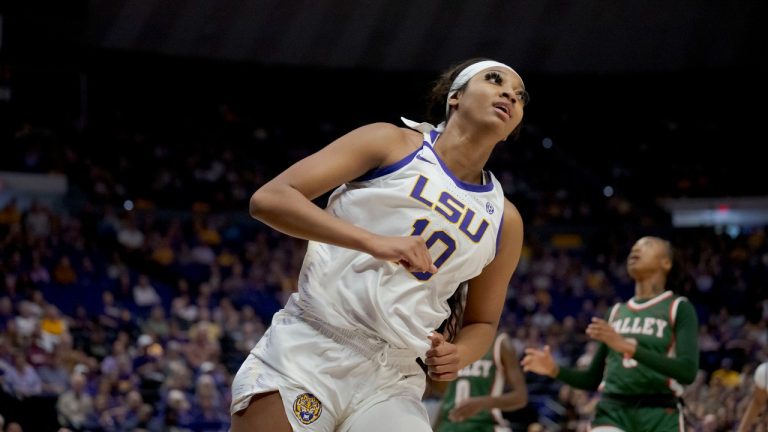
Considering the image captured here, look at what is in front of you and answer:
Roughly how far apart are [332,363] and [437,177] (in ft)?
2.33

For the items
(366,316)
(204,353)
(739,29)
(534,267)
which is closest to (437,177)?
(366,316)

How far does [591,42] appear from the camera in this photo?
2255 cm

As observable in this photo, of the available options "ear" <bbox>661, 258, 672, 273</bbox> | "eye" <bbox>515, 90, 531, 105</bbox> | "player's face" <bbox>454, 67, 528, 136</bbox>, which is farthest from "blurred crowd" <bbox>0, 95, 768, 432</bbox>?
"player's face" <bbox>454, 67, 528, 136</bbox>

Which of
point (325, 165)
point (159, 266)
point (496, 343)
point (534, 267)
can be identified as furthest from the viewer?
point (534, 267)

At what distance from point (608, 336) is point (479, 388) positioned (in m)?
1.86

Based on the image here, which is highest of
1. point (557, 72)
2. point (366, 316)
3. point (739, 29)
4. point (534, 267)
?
point (739, 29)

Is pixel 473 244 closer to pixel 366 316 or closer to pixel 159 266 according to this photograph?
pixel 366 316

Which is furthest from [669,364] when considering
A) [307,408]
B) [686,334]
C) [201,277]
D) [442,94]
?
[201,277]

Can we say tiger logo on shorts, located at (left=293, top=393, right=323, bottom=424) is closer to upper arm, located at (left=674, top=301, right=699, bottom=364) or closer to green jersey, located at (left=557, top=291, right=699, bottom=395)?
green jersey, located at (left=557, top=291, right=699, bottom=395)

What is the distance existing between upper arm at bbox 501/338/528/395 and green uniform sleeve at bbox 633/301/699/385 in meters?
1.41

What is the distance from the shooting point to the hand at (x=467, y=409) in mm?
6691

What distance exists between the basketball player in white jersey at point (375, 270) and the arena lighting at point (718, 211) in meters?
19.9

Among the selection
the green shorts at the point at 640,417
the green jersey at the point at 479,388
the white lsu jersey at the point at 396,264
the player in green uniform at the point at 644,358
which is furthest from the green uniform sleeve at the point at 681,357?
the white lsu jersey at the point at 396,264

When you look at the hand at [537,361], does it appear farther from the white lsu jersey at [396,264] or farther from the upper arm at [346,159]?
the upper arm at [346,159]
